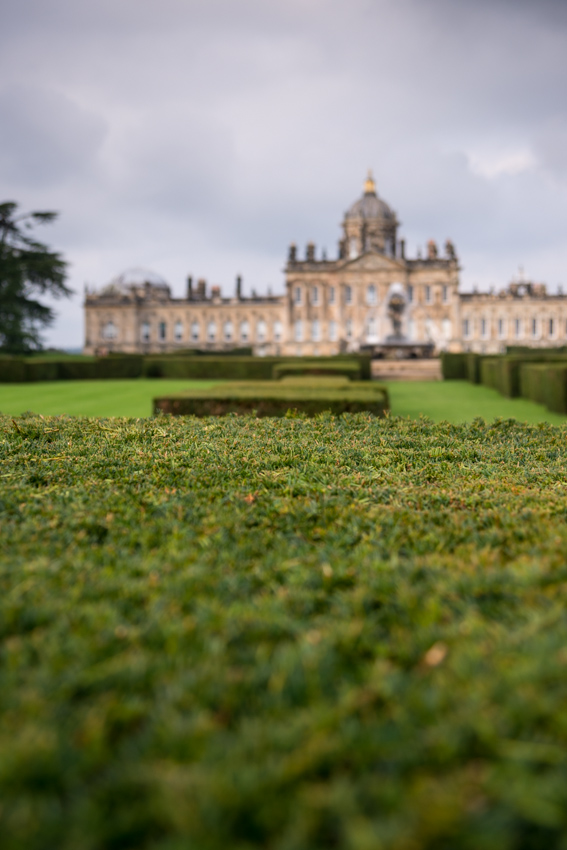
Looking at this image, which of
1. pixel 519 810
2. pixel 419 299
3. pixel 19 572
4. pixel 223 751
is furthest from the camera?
pixel 419 299

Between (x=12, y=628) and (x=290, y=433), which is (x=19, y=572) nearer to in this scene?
(x=12, y=628)

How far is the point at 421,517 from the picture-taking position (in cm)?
364

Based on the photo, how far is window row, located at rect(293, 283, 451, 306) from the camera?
69250 millimetres

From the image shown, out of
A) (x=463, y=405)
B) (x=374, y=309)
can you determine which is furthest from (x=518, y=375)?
(x=374, y=309)

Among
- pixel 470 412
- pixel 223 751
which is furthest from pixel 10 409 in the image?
pixel 223 751

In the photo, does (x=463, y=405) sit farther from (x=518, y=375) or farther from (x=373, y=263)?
(x=373, y=263)

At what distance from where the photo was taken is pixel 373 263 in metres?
69.1

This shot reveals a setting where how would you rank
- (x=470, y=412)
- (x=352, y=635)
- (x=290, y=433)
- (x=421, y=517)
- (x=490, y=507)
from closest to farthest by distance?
(x=352, y=635), (x=421, y=517), (x=490, y=507), (x=290, y=433), (x=470, y=412)

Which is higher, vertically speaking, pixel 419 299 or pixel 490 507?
pixel 419 299

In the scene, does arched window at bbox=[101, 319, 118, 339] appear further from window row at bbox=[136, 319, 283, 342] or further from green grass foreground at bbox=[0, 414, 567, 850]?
green grass foreground at bbox=[0, 414, 567, 850]

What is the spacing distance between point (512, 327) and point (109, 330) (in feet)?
154

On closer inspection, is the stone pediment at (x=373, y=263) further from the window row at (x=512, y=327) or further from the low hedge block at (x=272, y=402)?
the low hedge block at (x=272, y=402)

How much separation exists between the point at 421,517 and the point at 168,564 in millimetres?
1533

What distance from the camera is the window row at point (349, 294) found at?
6925 cm
